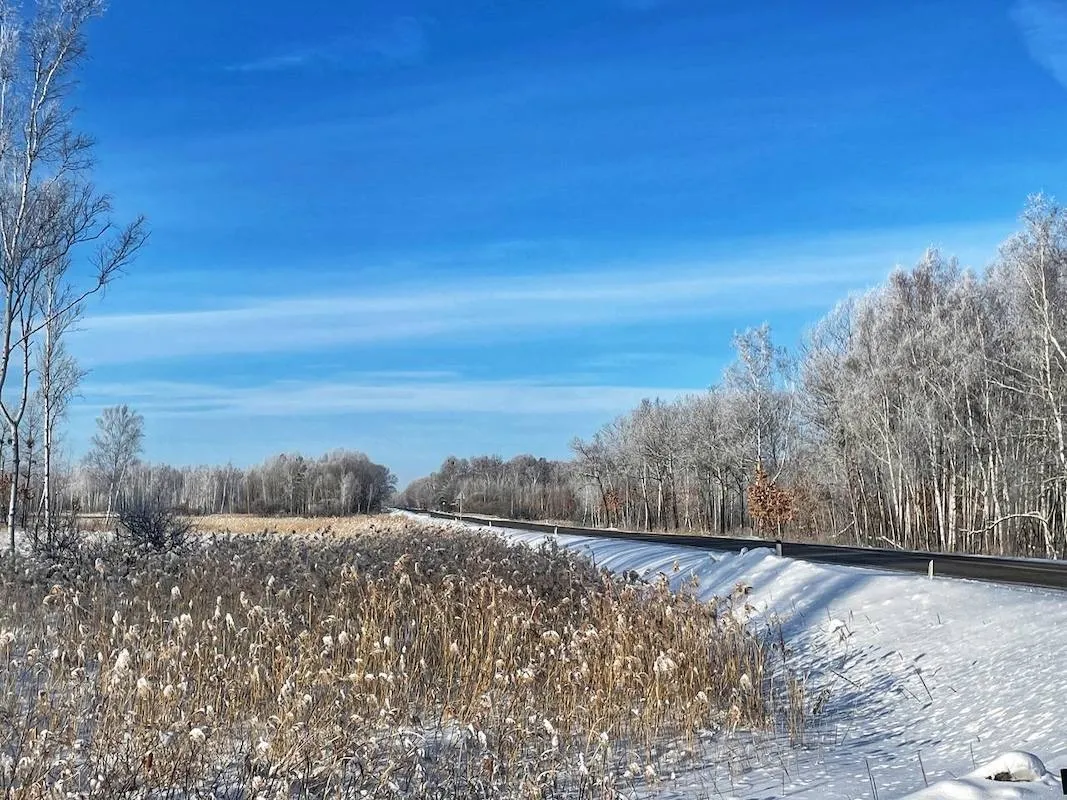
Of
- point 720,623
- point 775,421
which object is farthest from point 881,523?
point 720,623

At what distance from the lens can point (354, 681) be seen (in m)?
6.26

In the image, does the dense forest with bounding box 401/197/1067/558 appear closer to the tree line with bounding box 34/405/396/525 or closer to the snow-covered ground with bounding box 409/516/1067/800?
the snow-covered ground with bounding box 409/516/1067/800

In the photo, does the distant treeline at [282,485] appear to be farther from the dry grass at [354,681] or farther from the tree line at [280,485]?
the dry grass at [354,681]

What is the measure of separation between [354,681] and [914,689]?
5.33m

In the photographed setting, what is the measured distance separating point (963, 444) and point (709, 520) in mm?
25206

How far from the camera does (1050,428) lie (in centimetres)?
2684

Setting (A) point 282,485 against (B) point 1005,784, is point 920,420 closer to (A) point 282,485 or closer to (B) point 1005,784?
(B) point 1005,784

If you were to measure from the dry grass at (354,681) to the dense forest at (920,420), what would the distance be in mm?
20975

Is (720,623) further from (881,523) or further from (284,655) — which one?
(881,523)

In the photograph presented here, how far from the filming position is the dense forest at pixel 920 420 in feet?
88.9

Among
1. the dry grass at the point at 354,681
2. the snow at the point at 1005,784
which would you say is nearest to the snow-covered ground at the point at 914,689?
the snow at the point at 1005,784

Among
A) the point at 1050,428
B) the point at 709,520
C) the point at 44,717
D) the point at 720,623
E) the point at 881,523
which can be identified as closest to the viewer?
the point at 44,717

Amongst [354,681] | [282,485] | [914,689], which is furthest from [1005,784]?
[282,485]

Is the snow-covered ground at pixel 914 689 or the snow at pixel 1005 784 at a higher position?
the snow at pixel 1005 784
